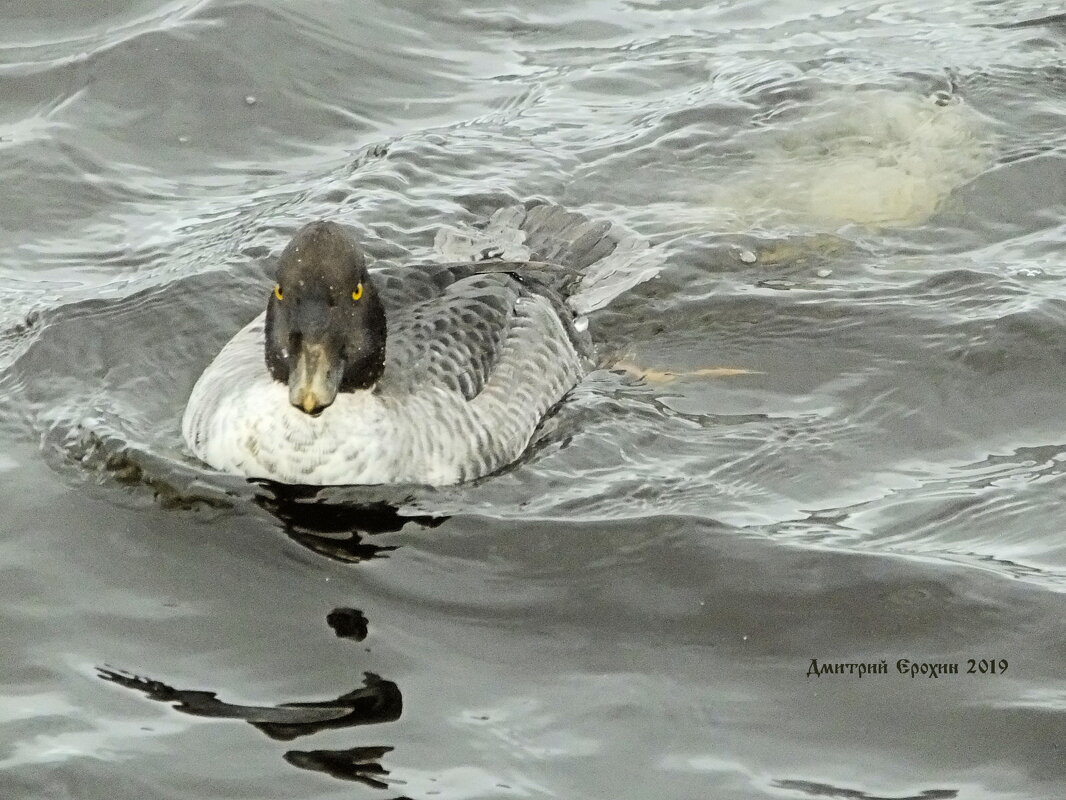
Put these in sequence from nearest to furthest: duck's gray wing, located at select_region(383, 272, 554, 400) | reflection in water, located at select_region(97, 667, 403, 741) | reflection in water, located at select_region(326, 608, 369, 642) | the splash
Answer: reflection in water, located at select_region(97, 667, 403, 741)
reflection in water, located at select_region(326, 608, 369, 642)
duck's gray wing, located at select_region(383, 272, 554, 400)
the splash

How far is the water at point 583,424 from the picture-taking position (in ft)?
21.1

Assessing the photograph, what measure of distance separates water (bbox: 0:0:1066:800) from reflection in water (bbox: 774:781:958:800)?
0.01 meters

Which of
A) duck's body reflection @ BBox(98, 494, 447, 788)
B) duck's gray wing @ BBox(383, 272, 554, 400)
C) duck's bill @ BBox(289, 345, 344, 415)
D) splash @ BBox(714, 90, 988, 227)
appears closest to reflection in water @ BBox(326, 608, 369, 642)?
duck's body reflection @ BBox(98, 494, 447, 788)

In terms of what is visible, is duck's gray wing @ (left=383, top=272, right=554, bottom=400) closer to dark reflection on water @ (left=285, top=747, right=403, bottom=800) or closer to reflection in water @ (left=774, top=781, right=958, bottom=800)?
dark reflection on water @ (left=285, top=747, right=403, bottom=800)

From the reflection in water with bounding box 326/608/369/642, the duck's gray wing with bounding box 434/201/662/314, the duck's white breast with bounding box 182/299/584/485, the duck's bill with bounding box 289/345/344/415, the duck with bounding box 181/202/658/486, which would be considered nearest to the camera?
the reflection in water with bounding box 326/608/369/642

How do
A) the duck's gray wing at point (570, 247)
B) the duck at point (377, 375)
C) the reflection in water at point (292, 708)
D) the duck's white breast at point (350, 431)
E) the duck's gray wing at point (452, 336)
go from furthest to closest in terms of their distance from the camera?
the duck's gray wing at point (570, 247), the duck's gray wing at point (452, 336), the duck's white breast at point (350, 431), the duck at point (377, 375), the reflection in water at point (292, 708)

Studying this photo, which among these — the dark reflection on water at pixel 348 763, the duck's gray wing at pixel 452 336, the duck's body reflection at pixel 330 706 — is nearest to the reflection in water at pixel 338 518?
the duck's body reflection at pixel 330 706

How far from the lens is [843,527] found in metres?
7.80

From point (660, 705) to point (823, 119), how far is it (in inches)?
267

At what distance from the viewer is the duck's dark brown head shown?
773 centimetres

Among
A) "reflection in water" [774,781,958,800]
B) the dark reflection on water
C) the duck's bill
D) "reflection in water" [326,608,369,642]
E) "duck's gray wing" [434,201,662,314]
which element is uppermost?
"duck's gray wing" [434,201,662,314]

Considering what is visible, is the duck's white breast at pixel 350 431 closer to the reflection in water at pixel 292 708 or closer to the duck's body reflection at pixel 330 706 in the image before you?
the duck's body reflection at pixel 330 706

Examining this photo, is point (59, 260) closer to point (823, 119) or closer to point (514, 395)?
point (514, 395)

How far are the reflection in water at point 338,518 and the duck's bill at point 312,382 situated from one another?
1.77ft
